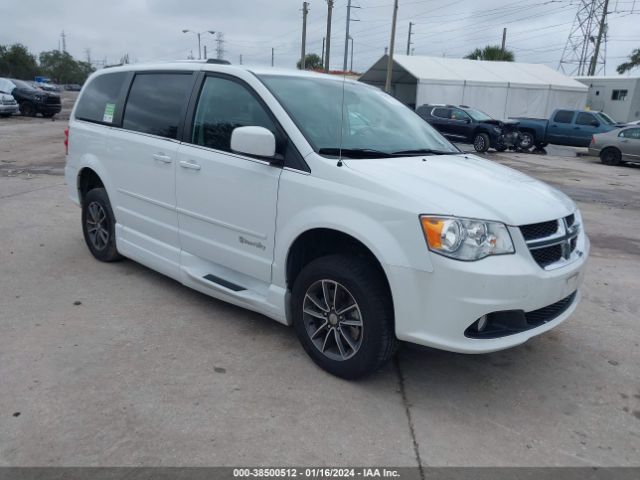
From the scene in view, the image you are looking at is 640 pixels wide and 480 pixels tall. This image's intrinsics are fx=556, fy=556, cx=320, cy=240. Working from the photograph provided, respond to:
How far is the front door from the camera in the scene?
3.69m

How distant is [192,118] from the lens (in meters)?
4.20

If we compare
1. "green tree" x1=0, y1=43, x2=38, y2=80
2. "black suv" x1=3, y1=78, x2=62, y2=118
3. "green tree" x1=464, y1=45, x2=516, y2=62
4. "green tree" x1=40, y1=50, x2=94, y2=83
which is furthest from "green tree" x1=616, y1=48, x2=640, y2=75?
"green tree" x1=40, y1=50, x2=94, y2=83

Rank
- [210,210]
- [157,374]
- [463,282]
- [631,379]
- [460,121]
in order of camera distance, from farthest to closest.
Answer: [460,121] < [210,210] < [631,379] < [157,374] < [463,282]

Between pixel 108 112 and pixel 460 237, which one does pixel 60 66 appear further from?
pixel 460 237

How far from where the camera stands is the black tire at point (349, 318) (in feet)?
10.4

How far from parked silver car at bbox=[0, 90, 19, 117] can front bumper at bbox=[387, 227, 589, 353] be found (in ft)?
85.8

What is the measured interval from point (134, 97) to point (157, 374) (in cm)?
260

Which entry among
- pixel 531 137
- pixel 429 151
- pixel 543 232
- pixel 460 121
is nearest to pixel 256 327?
pixel 429 151

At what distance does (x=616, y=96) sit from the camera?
114ft

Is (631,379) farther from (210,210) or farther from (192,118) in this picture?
(192,118)

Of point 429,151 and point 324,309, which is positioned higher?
point 429,151

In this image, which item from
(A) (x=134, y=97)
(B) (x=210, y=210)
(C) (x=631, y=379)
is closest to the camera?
(C) (x=631, y=379)

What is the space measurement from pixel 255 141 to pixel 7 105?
25540 mm

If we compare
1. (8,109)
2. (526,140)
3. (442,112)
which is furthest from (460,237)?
(8,109)
